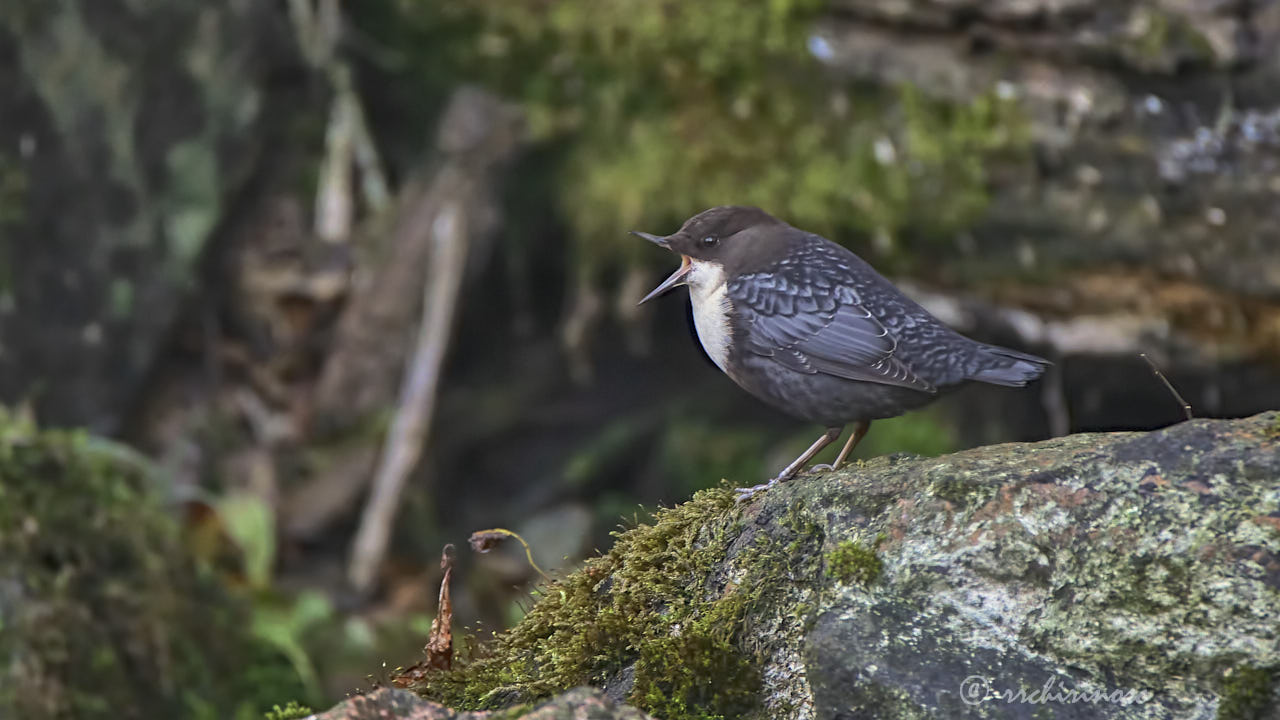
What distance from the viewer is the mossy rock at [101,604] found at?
4770 mm

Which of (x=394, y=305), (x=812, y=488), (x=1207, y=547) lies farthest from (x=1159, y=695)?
(x=394, y=305)

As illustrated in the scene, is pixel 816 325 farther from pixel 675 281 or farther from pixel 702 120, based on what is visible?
pixel 702 120

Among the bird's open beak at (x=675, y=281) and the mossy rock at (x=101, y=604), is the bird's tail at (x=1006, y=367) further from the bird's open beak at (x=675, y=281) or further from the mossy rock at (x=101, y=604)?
the mossy rock at (x=101, y=604)

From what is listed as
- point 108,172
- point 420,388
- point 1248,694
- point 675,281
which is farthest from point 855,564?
point 108,172

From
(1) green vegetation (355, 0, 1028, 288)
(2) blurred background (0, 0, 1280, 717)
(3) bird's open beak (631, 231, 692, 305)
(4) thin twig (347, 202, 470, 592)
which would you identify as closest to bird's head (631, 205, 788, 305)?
(3) bird's open beak (631, 231, 692, 305)

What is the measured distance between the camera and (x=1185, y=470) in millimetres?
Result: 2600

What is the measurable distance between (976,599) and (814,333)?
109cm

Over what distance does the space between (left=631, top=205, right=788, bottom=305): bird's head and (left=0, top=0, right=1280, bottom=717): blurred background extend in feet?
10.2

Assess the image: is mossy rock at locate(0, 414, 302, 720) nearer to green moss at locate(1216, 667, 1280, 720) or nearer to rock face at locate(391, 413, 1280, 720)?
rock face at locate(391, 413, 1280, 720)

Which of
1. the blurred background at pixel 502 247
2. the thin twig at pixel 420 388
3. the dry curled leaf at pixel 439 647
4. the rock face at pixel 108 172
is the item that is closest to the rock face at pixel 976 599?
the dry curled leaf at pixel 439 647

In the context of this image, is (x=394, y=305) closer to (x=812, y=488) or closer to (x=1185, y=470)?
(x=812, y=488)

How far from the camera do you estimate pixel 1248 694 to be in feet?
7.80

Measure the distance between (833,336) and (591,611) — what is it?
43.7 inches

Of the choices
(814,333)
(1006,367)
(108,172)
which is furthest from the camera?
(108,172)
